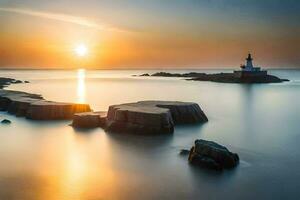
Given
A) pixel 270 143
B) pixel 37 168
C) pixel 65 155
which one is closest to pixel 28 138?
pixel 65 155

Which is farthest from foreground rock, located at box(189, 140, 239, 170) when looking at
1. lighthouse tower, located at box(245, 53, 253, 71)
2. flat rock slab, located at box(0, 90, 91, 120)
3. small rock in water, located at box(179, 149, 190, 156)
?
lighthouse tower, located at box(245, 53, 253, 71)

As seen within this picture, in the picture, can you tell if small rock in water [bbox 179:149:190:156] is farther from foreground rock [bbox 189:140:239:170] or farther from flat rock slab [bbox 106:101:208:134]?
flat rock slab [bbox 106:101:208:134]

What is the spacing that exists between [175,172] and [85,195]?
3541mm

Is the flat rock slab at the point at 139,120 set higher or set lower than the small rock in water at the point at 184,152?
higher

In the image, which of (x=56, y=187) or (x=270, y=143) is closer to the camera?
(x=56, y=187)

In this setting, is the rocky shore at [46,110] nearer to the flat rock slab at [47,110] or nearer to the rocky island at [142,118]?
the flat rock slab at [47,110]

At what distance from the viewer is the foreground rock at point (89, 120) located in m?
22.7

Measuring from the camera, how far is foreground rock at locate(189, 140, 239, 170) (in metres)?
13.4

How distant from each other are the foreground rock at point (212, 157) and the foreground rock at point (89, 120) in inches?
385

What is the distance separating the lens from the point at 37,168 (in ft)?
47.5

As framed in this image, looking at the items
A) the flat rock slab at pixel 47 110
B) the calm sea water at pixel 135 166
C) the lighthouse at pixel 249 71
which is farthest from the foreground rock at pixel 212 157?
the lighthouse at pixel 249 71

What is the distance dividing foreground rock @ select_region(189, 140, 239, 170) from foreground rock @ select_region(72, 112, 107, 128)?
9777 mm

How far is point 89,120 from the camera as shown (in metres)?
22.8

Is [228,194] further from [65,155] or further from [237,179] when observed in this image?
[65,155]
